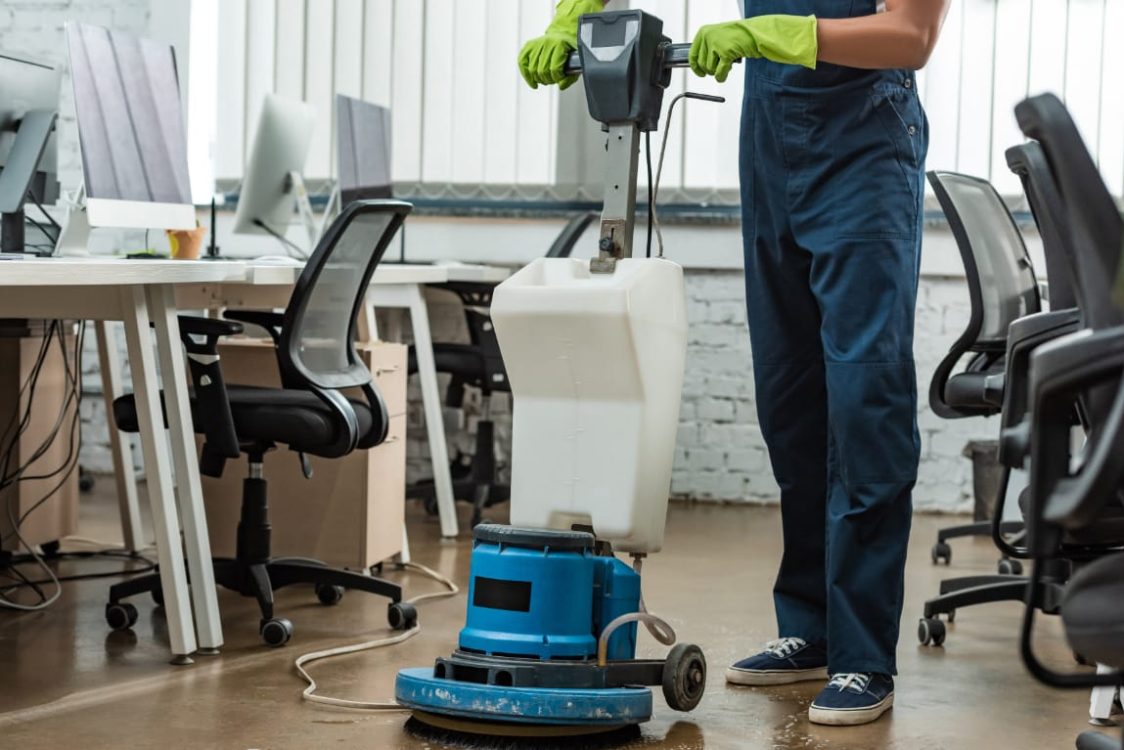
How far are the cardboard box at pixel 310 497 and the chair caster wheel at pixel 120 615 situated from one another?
556mm

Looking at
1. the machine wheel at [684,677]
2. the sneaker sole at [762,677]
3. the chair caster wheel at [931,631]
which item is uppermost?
the machine wheel at [684,677]

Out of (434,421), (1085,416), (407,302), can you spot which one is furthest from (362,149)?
(1085,416)

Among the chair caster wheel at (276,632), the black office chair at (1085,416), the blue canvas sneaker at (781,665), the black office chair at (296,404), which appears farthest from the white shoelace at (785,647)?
the black office chair at (1085,416)

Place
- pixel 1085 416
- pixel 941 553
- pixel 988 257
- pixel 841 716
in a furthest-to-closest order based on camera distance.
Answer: pixel 941 553 < pixel 988 257 < pixel 841 716 < pixel 1085 416

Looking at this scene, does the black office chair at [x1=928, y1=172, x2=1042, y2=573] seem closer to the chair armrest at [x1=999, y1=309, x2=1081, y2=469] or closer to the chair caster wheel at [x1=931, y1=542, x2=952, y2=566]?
the chair caster wheel at [x1=931, y1=542, x2=952, y2=566]

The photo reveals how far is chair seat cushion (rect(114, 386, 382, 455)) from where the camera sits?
9.52ft

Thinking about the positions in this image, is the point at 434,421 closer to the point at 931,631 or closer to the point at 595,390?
the point at 931,631

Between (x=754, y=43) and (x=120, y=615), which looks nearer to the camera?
(x=754, y=43)

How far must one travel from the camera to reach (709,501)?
16.9 feet

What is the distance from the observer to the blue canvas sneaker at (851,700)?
90.6 inches

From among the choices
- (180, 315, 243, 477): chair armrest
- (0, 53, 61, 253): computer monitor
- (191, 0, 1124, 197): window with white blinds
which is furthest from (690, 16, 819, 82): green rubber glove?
(191, 0, 1124, 197): window with white blinds

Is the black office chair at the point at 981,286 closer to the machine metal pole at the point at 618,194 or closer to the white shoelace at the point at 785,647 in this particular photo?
the white shoelace at the point at 785,647

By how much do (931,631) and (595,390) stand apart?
126 cm

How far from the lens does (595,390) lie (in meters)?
2.10
